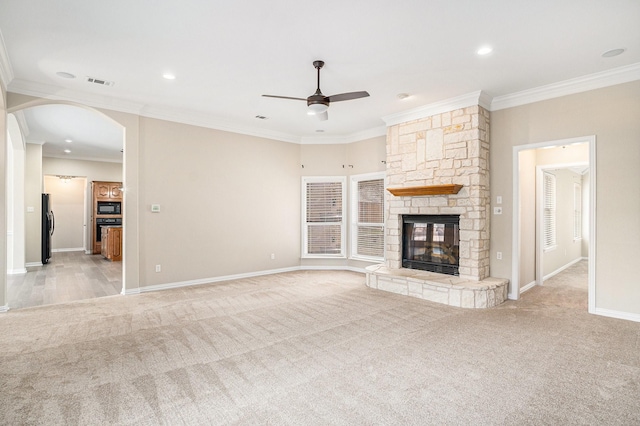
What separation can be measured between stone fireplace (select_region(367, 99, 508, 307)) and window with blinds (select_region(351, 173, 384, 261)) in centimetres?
116

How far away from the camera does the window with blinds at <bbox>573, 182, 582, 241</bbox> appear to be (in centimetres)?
827

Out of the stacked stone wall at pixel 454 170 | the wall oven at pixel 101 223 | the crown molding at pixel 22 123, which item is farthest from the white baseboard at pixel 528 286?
the wall oven at pixel 101 223

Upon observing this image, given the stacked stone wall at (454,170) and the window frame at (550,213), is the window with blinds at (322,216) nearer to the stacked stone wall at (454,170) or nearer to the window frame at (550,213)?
the stacked stone wall at (454,170)

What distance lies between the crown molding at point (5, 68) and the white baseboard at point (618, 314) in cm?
742

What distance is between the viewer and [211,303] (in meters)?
4.79

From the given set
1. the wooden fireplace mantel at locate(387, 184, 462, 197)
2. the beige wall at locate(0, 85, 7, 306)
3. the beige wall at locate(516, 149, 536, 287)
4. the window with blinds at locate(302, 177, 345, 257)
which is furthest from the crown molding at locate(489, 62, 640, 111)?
the beige wall at locate(0, 85, 7, 306)

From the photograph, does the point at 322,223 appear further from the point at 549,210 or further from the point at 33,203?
the point at 33,203

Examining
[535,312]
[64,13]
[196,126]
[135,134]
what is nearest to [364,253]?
[535,312]

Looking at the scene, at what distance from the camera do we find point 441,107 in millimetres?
5312

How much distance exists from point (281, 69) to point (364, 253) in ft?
14.4

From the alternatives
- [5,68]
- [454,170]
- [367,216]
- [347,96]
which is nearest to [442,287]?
[454,170]

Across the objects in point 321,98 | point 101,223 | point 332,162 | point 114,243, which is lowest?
point 114,243

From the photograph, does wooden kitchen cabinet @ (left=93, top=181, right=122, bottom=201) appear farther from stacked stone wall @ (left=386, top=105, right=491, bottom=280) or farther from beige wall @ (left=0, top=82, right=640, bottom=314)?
stacked stone wall @ (left=386, top=105, right=491, bottom=280)

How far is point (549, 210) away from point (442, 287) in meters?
3.71
